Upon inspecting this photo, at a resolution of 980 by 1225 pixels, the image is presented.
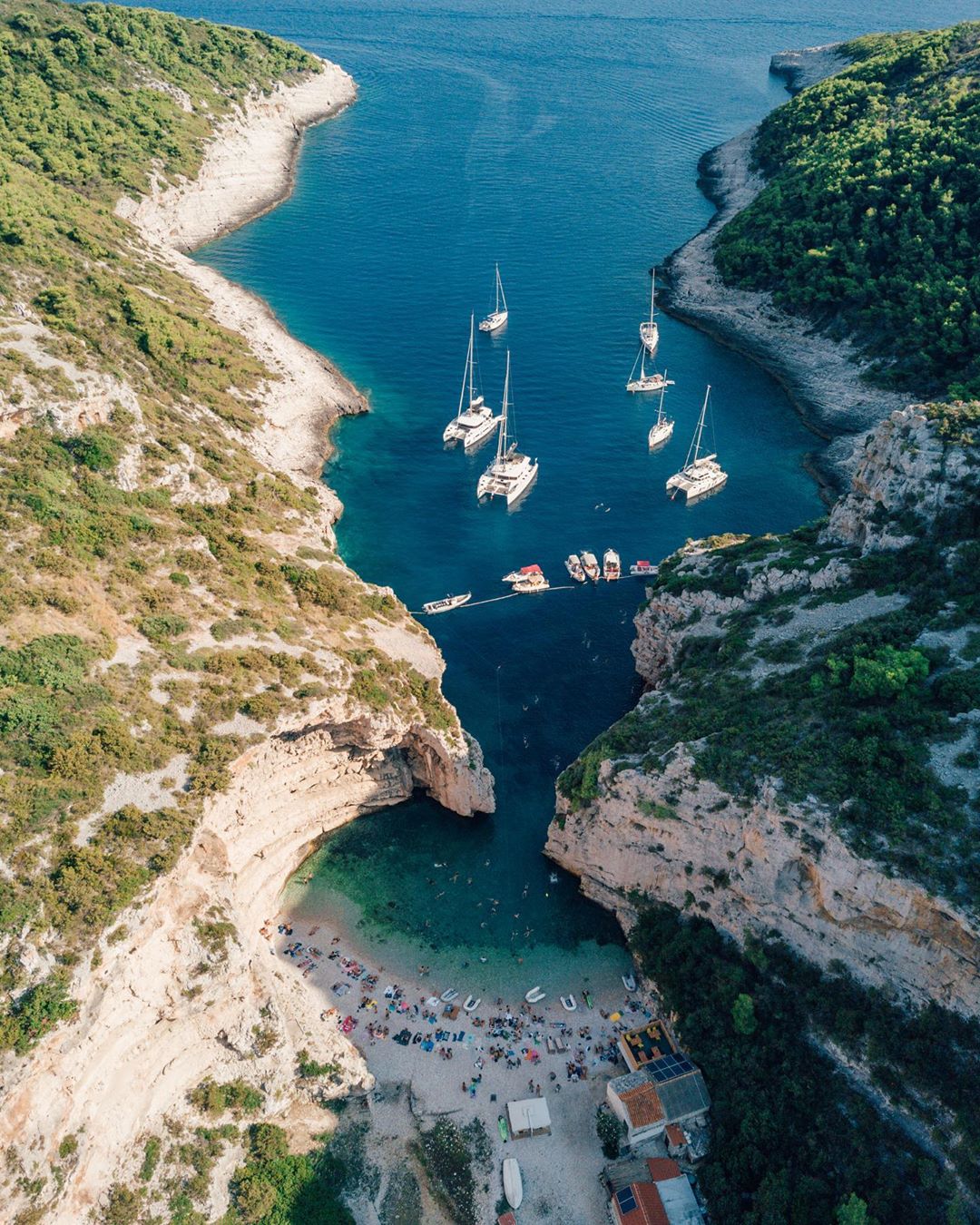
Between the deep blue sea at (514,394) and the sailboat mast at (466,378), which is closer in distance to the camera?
the deep blue sea at (514,394)

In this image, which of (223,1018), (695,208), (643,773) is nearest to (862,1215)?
(643,773)

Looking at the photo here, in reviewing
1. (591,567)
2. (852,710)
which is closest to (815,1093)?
(852,710)

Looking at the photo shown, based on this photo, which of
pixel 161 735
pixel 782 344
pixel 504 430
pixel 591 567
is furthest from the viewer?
pixel 782 344

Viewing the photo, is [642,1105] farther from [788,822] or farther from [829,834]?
[829,834]

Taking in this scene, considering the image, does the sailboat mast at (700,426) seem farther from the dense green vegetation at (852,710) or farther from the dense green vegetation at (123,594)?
the dense green vegetation at (123,594)

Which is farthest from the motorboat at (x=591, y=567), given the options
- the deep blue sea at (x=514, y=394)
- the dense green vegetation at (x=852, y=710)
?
the dense green vegetation at (x=852, y=710)

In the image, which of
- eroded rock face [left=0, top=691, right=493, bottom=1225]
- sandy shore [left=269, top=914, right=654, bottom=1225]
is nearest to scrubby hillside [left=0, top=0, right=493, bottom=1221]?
eroded rock face [left=0, top=691, right=493, bottom=1225]
